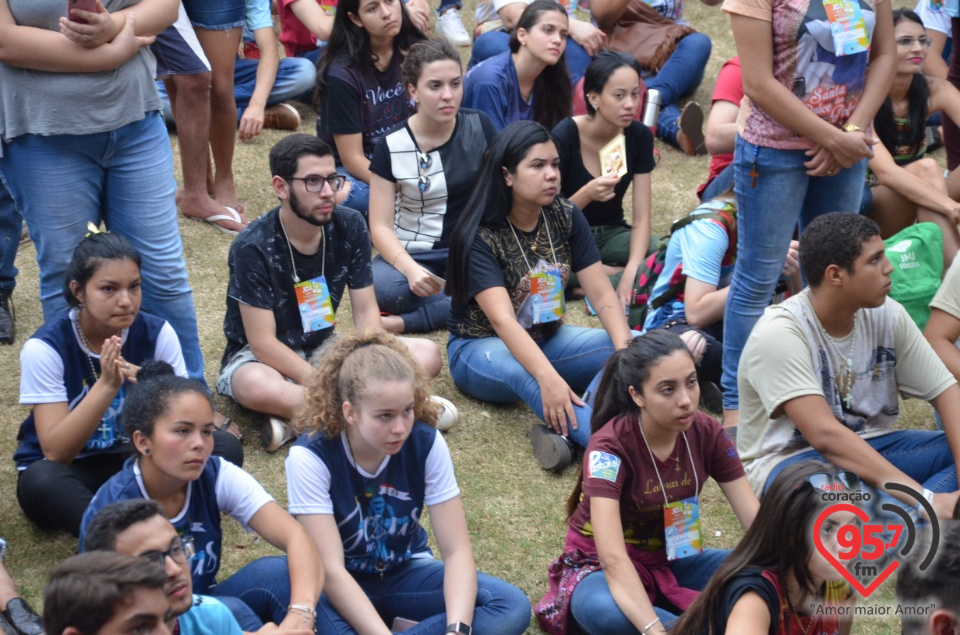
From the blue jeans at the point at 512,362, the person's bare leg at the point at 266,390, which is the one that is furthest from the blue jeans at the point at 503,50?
the person's bare leg at the point at 266,390

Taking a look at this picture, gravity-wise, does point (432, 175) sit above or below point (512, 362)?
above

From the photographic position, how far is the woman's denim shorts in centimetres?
485

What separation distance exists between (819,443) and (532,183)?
52.2 inches

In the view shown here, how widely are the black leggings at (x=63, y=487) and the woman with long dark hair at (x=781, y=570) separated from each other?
170cm

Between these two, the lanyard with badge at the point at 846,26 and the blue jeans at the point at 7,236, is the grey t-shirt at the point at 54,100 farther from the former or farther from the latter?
the lanyard with badge at the point at 846,26

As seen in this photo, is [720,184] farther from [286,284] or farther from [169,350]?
[169,350]

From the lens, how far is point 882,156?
16.5 feet

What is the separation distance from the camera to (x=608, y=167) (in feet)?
15.7

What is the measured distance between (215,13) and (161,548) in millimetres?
3105

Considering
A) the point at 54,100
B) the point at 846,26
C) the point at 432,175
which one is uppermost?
the point at 846,26

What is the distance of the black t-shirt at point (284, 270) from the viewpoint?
12.3 feet

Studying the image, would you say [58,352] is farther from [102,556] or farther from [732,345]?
[732,345]

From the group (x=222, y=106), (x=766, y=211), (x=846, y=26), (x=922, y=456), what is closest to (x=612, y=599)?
(x=922, y=456)

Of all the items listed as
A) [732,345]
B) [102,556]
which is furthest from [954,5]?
[102,556]
